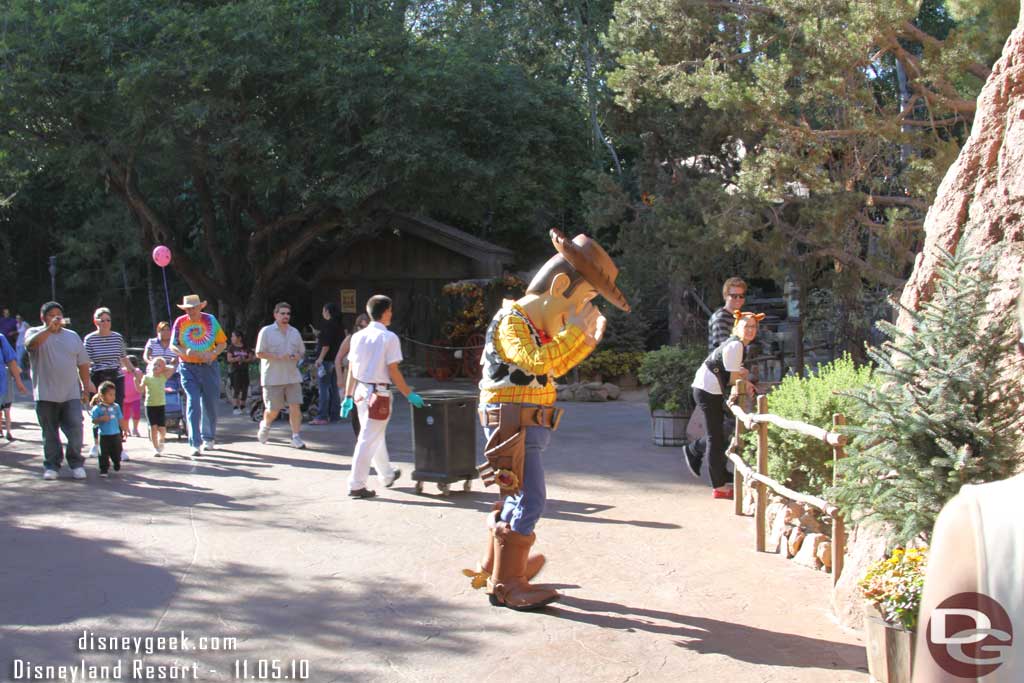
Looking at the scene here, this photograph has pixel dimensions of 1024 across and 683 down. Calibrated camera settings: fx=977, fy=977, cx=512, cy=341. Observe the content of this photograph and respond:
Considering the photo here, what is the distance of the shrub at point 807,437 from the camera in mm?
7148

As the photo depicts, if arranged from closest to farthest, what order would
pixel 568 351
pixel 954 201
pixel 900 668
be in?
1. pixel 900 668
2. pixel 568 351
3. pixel 954 201

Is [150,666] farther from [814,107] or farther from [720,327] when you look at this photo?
[814,107]

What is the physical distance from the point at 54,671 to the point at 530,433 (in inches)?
108

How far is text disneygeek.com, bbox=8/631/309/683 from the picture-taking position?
188 inches

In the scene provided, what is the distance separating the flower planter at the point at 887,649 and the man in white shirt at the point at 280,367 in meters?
8.50

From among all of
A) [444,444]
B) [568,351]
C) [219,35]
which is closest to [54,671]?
[568,351]

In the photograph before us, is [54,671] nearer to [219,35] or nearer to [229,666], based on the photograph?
[229,666]

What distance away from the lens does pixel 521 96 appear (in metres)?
18.6

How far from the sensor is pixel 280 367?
11703 mm

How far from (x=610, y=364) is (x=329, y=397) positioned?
6189mm

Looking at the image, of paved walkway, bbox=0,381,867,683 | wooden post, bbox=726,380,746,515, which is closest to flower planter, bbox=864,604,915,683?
paved walkway, bbox=0,381,867,683

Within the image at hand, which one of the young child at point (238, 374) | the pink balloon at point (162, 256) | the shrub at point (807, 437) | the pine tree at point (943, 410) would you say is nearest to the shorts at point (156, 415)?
the young child at point (238, 374)

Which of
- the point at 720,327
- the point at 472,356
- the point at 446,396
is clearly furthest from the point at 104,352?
the point at 472,356

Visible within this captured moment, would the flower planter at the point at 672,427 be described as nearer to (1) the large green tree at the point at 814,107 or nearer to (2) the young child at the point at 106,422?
(1) the large green tree at the point at 814,107
